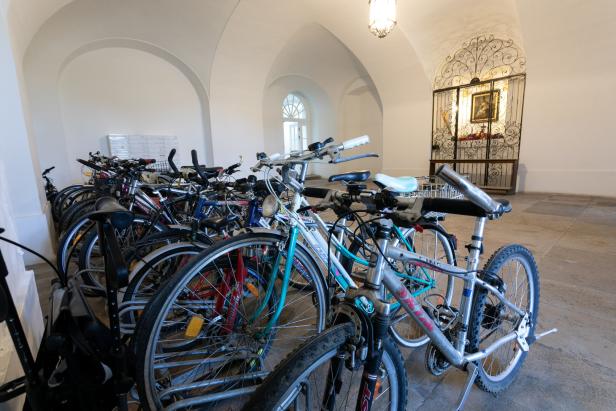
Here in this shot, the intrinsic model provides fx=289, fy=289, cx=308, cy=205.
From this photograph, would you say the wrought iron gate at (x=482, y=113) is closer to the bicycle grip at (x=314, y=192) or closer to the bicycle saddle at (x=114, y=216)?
the bicycle grip at (x=314, y=192)

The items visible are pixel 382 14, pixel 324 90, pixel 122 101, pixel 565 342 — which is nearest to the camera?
pixel 565 342

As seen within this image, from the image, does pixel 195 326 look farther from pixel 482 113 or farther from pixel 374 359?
pixel 482 113

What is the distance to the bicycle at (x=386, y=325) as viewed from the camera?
584mm

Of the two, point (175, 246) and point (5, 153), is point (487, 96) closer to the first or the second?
point (175, 246)

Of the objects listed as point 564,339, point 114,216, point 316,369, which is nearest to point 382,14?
point 564,339

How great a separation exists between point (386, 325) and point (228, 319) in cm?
80

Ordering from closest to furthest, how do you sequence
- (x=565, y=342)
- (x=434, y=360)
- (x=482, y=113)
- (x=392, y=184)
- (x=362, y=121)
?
(x=392, y=184) → (x=434, y=360) → (x=565, y=342) → (x=482, y=113) → (x=362, y=121)

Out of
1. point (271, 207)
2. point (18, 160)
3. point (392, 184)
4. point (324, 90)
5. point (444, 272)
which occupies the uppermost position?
point (324, 90)

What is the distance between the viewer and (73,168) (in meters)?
5.33

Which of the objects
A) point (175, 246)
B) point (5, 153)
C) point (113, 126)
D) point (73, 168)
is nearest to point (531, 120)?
point (175, 246)

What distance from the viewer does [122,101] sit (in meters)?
5.71

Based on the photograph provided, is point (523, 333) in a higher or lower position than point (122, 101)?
lower

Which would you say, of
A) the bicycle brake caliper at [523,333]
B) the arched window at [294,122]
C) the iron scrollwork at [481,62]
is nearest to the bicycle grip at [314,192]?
the bicycle brake caliper at [523,333]

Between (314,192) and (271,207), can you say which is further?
(314,192)
